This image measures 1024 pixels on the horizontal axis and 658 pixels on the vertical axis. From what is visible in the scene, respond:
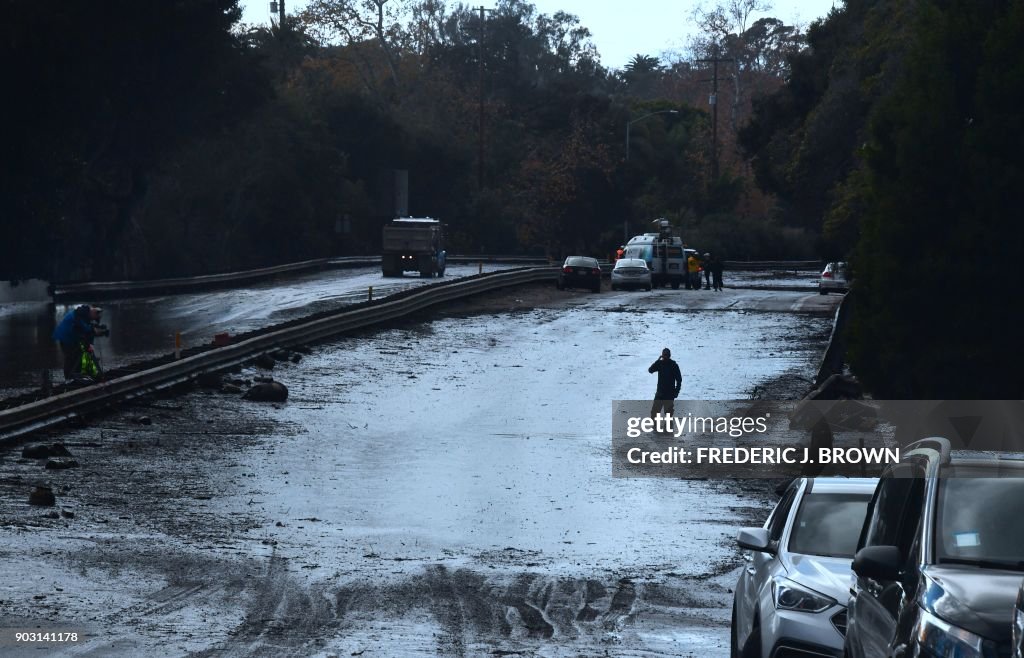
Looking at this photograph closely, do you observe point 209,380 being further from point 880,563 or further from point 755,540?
point 880,563

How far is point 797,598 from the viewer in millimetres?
10102

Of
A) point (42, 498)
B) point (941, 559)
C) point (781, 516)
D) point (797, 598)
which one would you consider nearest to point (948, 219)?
point (781, 516)

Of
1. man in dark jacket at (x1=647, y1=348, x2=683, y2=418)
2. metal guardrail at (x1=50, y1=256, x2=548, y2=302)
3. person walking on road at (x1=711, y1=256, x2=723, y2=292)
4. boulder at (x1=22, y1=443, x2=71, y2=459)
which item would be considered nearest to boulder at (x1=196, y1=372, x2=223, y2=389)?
boulder at (x1=22, y1=443, x2=71, y2=459)

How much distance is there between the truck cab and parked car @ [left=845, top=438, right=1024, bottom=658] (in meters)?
59.5

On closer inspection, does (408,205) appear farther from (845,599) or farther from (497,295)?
(845,599)

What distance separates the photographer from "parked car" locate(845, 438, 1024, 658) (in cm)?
632

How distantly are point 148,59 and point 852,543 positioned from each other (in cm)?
5656

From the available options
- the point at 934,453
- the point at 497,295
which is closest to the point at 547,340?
the point at 497,295

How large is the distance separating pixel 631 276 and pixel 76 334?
124 feet

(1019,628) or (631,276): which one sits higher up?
(1019,628)

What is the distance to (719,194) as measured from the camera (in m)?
116

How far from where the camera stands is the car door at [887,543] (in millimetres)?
7586

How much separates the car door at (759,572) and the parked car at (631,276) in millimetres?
53644

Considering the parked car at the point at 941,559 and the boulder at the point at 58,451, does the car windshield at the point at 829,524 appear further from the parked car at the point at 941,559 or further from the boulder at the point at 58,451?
the boulder at the point at 58,451
